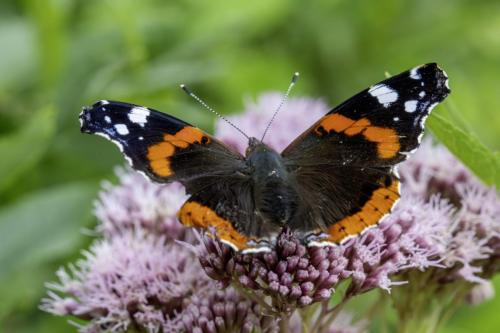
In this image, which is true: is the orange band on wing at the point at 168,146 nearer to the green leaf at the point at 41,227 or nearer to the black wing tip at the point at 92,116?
the black wing tip at the point at 92,116

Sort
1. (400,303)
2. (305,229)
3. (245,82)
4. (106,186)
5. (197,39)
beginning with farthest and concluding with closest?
(245,82)
(197,39)
(106,186)
(400,303)
(305,229)

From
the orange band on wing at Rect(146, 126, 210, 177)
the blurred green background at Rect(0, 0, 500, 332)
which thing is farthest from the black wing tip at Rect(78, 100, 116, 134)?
the blurred green background at Rect(0, 0, 500, 332)

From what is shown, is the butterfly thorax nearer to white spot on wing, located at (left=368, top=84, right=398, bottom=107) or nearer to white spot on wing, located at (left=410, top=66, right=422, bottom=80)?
white spot on wing, located at (left=368, top=84, right=398, bottom=107)

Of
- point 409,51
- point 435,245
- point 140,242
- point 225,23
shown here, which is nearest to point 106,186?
point 140,242

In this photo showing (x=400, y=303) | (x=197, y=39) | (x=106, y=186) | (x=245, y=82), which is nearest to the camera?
(x=400, y=303)

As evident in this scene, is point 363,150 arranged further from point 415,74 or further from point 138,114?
point 138,114

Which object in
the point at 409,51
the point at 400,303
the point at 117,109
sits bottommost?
the point at 400,303

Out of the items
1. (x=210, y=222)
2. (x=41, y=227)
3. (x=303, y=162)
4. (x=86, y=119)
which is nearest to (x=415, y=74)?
(x=303, y=162)

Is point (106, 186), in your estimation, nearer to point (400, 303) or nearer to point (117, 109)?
point (117, 109)
